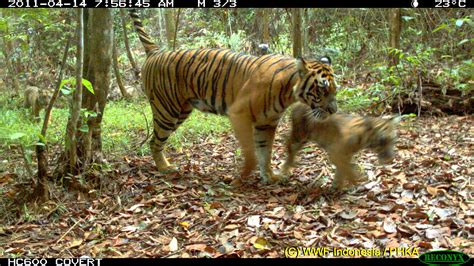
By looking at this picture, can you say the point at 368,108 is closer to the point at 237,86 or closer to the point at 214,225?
the point at 237,86

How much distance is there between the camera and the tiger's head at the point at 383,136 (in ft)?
14.3

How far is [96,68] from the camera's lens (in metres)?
4.88

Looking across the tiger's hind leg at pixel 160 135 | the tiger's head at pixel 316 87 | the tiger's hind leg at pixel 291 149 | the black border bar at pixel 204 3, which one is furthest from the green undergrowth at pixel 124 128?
the tiger's head at pixel 316 87

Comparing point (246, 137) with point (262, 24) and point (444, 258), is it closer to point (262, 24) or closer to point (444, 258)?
point (444, 258)

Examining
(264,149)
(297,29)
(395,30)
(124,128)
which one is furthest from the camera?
(124,128)

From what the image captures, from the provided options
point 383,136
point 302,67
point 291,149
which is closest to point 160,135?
point 291,149

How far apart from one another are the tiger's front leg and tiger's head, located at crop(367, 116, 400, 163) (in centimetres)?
124

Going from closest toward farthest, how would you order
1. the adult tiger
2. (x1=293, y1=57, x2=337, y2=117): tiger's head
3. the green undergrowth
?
(x1=293, y1=57, x2=337, y2=117): tiger's head, the adult tiger, the green undergrowth

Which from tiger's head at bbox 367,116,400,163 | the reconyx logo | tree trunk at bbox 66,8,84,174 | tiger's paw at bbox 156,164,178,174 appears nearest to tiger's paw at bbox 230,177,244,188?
tiger's paw at bbox 156,164,178,174

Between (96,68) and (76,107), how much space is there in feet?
1.96

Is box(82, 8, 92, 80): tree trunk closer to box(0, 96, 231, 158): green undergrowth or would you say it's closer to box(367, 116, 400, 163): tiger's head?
box(0, 96, 231, 158): green undergrowth

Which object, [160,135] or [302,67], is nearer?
[302,67]

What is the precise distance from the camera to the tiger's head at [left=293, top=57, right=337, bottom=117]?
4516 millimetres

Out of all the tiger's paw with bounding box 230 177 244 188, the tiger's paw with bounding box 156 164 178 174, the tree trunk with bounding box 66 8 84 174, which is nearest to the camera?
the tree trunk with bounding box 66 8 84 174
